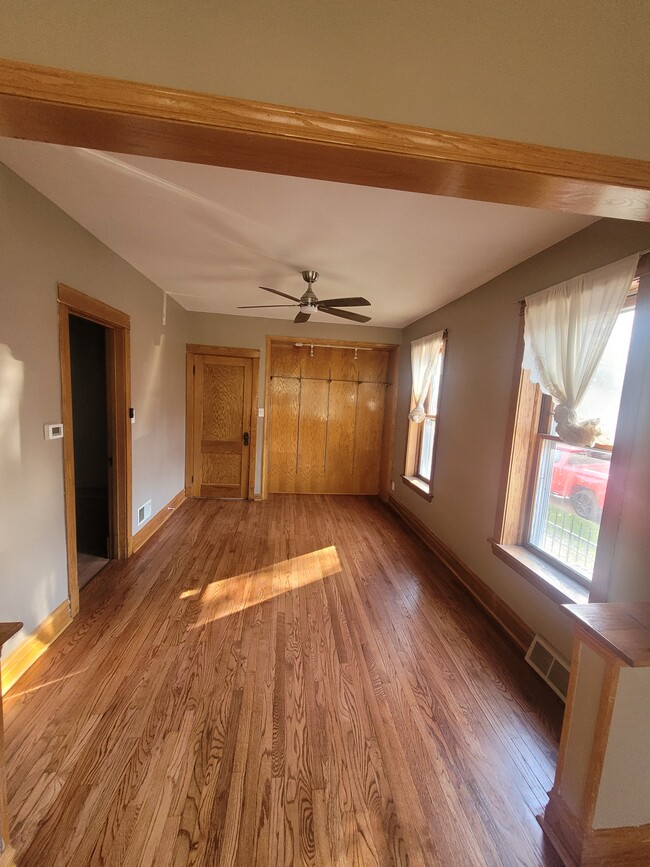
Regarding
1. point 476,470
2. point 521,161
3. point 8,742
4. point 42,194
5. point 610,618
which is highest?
point 42,194

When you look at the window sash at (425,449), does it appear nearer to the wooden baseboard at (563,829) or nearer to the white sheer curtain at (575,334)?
the white sheer curtain at (575,334)

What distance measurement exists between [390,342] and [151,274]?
3032mm

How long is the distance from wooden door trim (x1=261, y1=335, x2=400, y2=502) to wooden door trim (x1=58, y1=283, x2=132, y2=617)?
1967 mm

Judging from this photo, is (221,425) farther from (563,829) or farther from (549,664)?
(563,829)

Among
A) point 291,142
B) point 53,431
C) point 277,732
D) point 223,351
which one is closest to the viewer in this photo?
point 291,142

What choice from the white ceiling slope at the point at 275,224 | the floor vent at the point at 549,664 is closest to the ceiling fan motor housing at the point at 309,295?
the white ceiling slope at the point at 275,224

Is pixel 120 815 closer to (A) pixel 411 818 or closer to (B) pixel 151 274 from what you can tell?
(A) pixel 411 818

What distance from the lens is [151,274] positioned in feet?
9.86

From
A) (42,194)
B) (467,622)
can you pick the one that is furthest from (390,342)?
(42,194)

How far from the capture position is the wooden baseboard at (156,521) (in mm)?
3131

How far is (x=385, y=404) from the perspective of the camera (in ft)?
16.7

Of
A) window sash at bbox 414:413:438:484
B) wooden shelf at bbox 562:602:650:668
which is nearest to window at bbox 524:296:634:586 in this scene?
wooden shelf at bbox 562:602:650:668

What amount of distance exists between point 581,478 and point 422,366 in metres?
2.22

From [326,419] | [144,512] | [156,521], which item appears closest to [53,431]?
[144,512]
